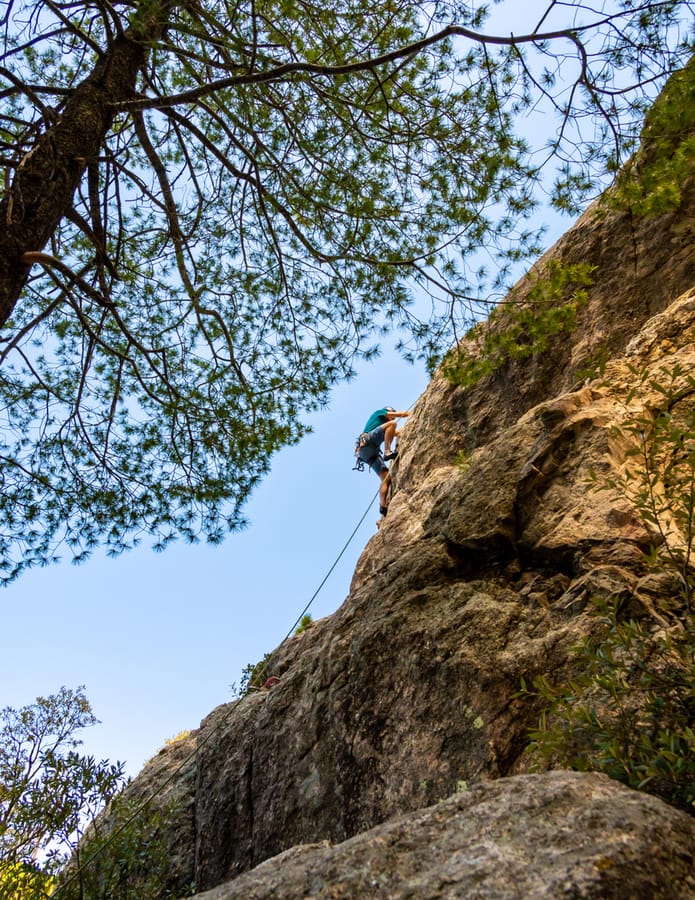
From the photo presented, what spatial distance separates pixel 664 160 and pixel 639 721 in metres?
3.82

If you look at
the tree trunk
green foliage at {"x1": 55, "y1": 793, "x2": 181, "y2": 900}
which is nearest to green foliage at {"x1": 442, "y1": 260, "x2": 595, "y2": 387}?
the tree trunk

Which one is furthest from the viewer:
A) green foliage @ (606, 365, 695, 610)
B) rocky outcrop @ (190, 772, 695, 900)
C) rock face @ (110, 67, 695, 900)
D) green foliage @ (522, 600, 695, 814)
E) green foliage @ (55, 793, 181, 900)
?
green foliage @ (55, 793, 181, 900)

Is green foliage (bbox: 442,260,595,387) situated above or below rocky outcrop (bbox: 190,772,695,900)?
above

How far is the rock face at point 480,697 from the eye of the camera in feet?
5.98

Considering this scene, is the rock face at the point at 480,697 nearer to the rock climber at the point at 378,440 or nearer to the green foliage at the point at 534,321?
the green foliage at the point at 534,321

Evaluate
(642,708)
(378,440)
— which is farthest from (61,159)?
(378,440)

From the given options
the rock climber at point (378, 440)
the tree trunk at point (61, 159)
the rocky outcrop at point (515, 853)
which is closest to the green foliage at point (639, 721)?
the rocky outcrop at point (515, 853)

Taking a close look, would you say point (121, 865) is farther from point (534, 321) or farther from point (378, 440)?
point (378, 440)

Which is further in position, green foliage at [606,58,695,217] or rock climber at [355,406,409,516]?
rock climber at [355,406,409,516]

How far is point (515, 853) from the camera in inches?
69.7

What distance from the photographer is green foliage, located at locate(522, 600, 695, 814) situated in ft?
6.69

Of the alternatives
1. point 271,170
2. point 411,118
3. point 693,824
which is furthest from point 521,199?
point 693,824

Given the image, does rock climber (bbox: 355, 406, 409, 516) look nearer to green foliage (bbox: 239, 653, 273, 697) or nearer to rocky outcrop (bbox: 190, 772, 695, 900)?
green foliage (bbox: 239, 653, 273, 697)

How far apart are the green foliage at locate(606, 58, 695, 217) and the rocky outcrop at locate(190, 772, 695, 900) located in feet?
12.8
